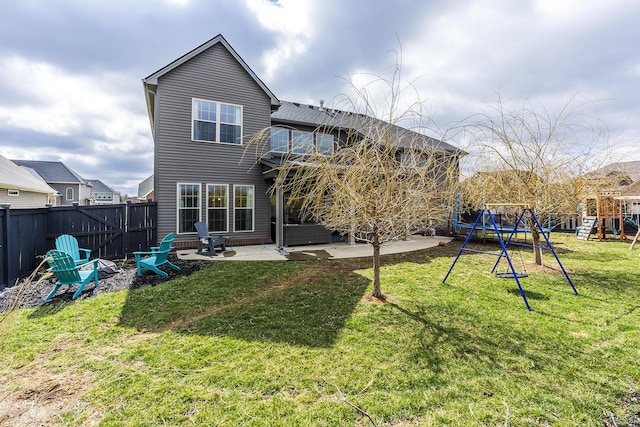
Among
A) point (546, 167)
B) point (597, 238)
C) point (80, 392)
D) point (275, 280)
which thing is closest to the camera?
point (80, 392)

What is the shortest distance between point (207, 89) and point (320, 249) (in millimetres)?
7344

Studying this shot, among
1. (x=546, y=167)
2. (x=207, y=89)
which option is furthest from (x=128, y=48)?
(x=546, y=167)

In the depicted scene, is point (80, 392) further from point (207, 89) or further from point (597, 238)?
point (597, 238)

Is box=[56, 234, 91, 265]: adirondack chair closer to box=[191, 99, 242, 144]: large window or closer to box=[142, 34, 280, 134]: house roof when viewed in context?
box=[191, 99, 242, 144]: large window

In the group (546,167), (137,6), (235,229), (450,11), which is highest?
(137,6)

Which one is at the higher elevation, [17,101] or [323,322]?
[17,101]

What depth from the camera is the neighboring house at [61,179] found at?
34156mm

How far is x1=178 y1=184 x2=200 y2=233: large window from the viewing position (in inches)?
393

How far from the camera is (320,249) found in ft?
33.2

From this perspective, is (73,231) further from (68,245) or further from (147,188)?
(147,188)

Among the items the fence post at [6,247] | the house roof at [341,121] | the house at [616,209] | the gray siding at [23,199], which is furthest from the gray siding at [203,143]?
the house at [616,209]

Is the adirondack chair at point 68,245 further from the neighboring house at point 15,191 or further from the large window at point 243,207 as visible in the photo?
the neighboring house at point 15,191

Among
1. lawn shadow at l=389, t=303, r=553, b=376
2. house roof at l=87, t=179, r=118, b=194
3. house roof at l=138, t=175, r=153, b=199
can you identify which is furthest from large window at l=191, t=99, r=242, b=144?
house roof at l=87, t=179, r=118, b=194

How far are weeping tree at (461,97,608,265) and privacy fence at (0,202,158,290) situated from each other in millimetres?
9862
